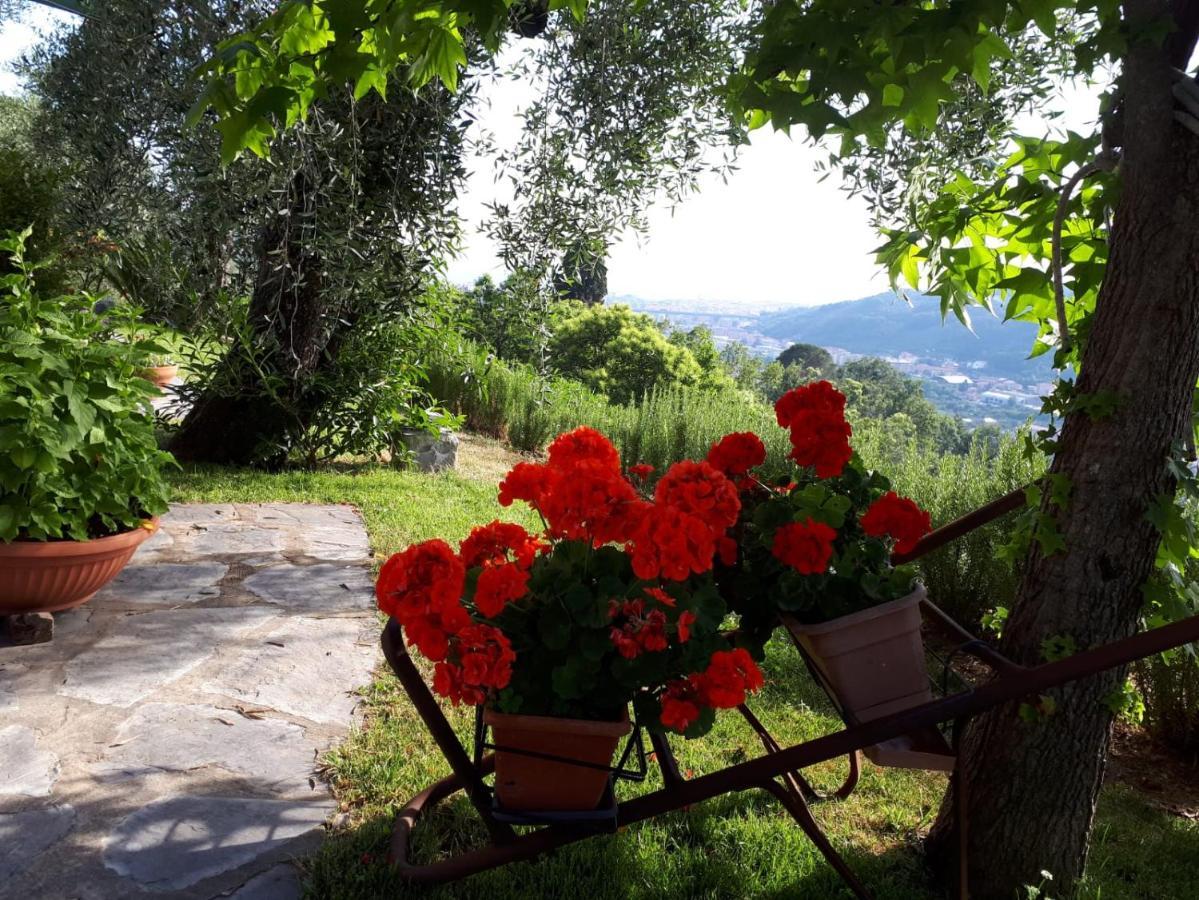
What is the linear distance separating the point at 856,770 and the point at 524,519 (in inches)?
139

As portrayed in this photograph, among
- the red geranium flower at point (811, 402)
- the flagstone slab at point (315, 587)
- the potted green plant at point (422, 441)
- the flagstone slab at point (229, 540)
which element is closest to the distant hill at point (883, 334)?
the potted green plant at point (422, 441)

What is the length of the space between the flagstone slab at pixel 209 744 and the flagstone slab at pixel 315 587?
967 mm

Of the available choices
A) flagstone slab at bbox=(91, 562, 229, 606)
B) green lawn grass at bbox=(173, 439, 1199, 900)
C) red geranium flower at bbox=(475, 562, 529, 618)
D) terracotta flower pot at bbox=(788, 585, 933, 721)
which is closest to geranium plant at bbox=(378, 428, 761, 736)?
red geranium flower at bbox=(475, 562, 529, 618)

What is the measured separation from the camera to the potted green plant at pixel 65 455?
289 centimetres

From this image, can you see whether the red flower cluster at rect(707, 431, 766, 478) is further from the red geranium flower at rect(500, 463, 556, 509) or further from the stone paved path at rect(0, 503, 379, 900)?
the stone paved path at rect(0, 503, 379, 900)

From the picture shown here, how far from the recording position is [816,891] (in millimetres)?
2225

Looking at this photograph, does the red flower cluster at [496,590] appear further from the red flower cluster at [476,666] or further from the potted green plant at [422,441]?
the potted green plant at [422,441]

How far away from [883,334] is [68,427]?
20.5m

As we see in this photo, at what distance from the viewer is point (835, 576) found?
1795mm

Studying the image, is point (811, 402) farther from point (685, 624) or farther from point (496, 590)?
point (496, 590)

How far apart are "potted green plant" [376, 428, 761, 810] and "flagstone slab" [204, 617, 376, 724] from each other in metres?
1.46

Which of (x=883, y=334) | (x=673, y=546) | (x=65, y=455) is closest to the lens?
(x=673, y=546)

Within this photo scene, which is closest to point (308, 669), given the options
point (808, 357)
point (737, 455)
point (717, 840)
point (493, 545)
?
point (717, 840)

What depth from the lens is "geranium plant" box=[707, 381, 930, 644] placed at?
68.9 inches
